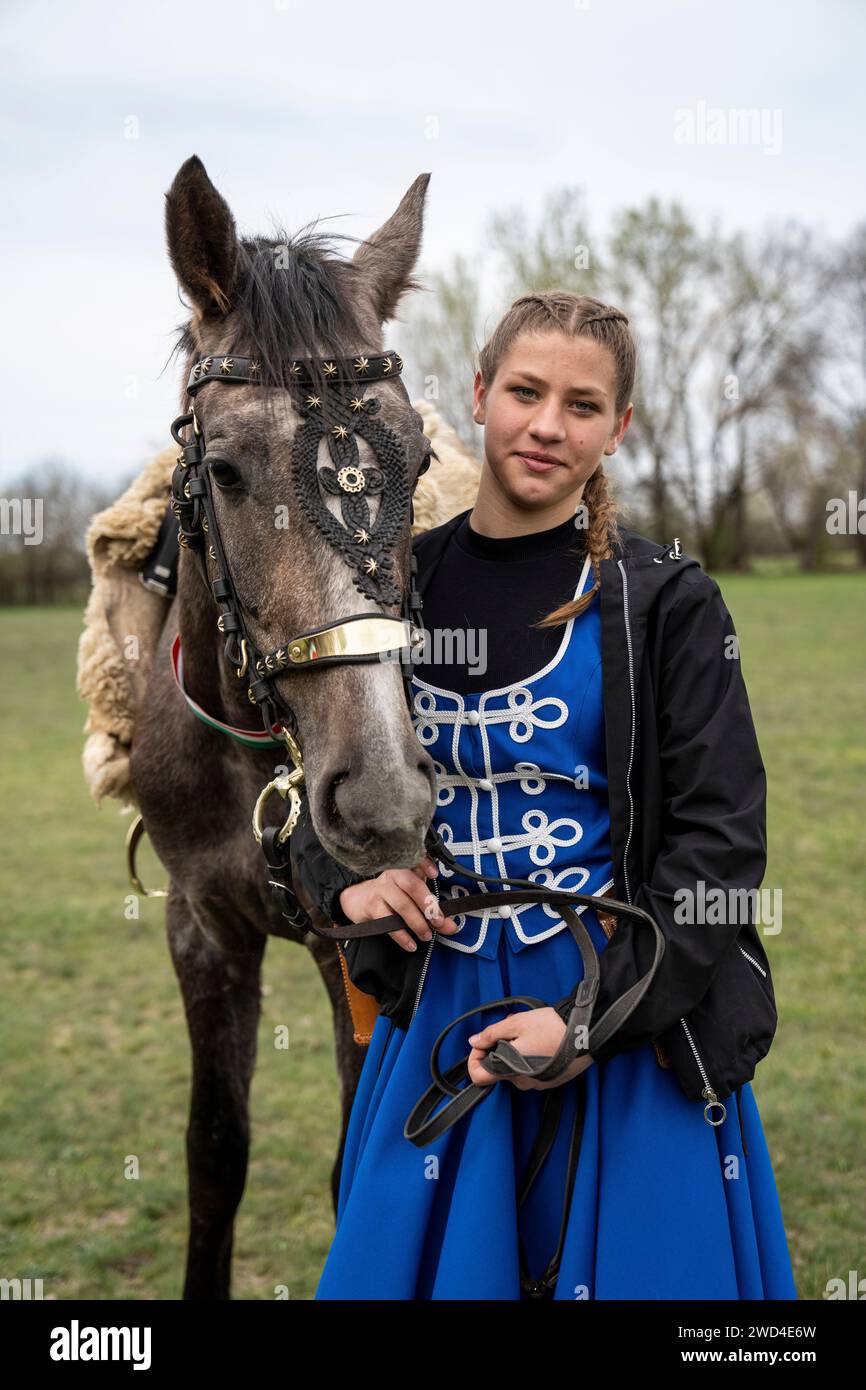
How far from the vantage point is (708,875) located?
1.66 metres

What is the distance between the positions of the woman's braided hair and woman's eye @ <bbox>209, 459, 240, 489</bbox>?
20.4 inches

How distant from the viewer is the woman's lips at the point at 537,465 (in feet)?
6.12

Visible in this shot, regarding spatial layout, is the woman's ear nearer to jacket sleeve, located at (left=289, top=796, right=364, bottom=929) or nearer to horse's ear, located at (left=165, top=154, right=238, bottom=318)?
horse's ear, located at (left=165, top=154, right=238, bottom=318)

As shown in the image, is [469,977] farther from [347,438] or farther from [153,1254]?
[153,1254]

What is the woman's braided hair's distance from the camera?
1844 millimetres

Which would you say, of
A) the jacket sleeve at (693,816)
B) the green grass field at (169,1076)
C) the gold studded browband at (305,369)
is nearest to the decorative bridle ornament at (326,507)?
the gold studded browband at (305,369)

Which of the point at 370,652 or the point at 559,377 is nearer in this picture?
the point at 370,652

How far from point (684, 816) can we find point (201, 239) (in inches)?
56.1

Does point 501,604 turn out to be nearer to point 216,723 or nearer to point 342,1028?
point 216,723

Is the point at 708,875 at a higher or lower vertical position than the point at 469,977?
higher

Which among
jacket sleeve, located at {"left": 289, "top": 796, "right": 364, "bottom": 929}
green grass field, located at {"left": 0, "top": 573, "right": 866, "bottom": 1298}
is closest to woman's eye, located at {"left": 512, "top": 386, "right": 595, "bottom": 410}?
jacket sleeve, located at {"left": 289, "top": 796, "right": 364, "bottom": 929}

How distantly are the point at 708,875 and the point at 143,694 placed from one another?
78.3 inches

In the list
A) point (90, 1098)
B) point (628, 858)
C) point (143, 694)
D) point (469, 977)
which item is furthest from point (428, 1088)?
point (90, 1098)

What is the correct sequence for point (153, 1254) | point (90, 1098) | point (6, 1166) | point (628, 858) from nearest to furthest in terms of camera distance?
point (628, 858), point (153, 1254), point (6, 1166), point (90, 1098)
